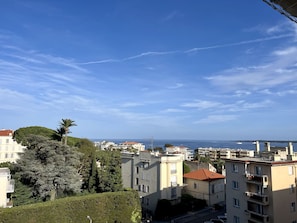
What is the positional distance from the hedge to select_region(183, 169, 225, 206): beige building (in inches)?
506

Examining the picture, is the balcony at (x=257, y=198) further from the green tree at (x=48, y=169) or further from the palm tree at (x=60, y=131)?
the palm tree at (x=60, y=131)

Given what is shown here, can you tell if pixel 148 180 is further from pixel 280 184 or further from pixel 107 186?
pixel 280 184

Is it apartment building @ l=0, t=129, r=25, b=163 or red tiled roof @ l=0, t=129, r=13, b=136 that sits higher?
red tiled roof @ l=0, t=129, r=13, b=136

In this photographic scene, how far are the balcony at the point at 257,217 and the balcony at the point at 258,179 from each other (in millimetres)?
2681

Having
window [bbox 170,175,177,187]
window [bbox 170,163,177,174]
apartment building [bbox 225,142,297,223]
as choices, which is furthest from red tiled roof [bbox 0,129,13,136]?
apartment building [bbox 225,142,297,223]

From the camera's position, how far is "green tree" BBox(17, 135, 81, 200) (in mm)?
33531

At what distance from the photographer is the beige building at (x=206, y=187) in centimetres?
3950

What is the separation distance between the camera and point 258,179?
82.4 feet

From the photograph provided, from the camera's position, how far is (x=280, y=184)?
80.4 feet

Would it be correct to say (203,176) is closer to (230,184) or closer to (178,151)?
(230,184)

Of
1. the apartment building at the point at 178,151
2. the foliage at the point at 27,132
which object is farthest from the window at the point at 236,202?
the foliage at the point at 27,132

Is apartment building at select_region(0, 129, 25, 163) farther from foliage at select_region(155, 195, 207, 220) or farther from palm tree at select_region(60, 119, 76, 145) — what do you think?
foliage at select_region(155, 195, 207, 220)

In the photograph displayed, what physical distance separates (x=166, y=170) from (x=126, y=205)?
9090mm

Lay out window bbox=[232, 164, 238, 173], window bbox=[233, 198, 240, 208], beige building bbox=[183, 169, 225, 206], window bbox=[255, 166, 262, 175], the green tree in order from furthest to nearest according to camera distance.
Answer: beige building bbox=[183, 169, 225, 206] < the green tree < window bbox=[232, 164, 238, 173] < window bbox=[233, 198, 240, 208] < window bbox=[255, 166, 262, 175]
